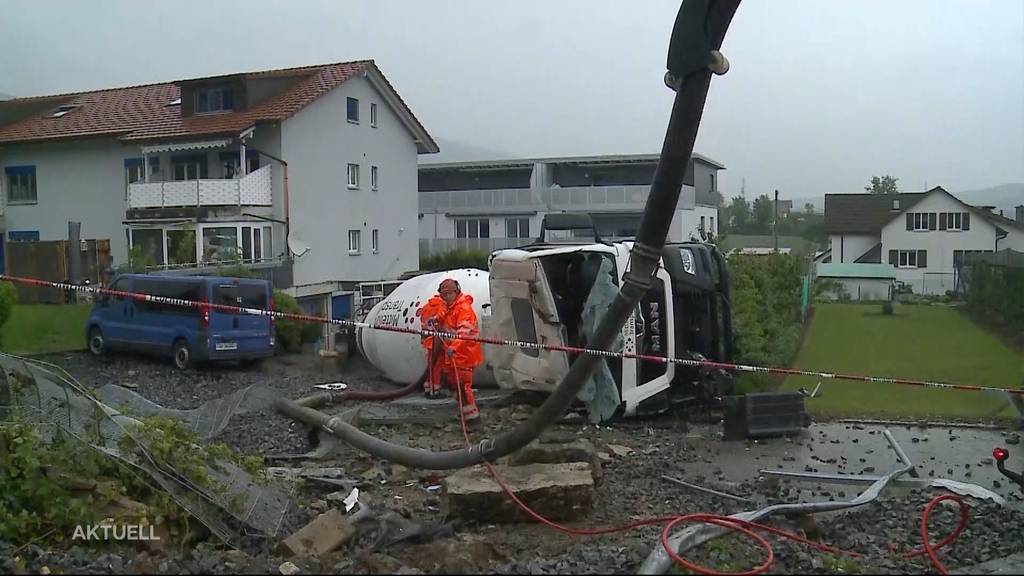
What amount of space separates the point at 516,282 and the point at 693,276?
2342 mm

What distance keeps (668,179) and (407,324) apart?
918 cm

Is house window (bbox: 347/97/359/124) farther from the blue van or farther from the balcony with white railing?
the blue van

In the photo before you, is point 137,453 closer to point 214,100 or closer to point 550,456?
point 550,456

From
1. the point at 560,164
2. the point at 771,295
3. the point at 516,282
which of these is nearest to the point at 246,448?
the point at 516,282

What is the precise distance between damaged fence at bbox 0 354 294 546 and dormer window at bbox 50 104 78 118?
3449cm

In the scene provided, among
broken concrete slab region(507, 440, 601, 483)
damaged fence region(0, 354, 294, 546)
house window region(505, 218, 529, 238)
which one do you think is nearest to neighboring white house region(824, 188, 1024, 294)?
house window region(505, 218, 529, 238)

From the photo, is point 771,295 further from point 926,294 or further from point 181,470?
point 926,294

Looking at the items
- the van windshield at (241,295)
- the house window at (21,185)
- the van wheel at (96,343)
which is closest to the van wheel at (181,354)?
the van windshield at (241,295)

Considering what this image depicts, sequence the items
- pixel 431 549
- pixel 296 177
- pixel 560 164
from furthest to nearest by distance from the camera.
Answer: pixel 560 164
pixel 296 177
pixel 431 549

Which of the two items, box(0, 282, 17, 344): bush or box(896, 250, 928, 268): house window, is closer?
box(0, 282, 17, 344): bush

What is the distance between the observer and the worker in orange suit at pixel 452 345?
11.4 metres

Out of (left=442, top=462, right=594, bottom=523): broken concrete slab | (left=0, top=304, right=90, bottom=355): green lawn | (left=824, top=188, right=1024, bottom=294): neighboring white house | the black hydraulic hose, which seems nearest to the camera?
the black hydraulic hose

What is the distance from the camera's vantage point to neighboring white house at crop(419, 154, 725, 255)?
45.7 metres

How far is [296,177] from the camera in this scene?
33.0 metres
